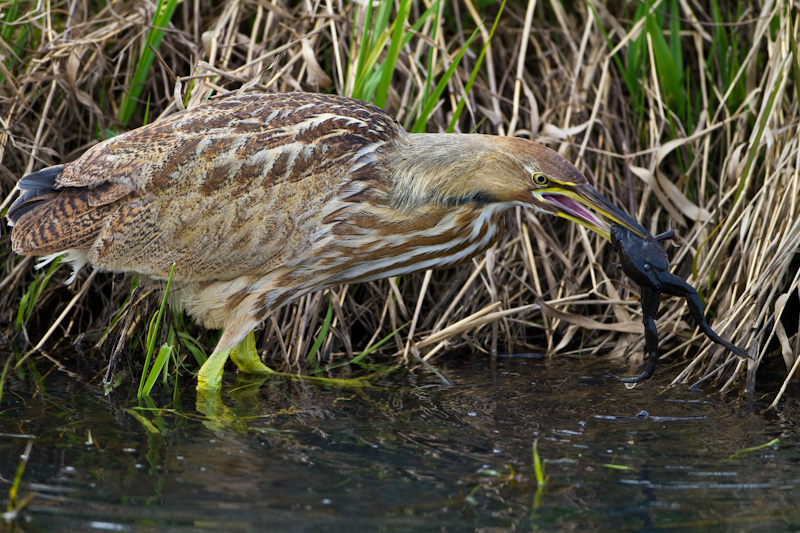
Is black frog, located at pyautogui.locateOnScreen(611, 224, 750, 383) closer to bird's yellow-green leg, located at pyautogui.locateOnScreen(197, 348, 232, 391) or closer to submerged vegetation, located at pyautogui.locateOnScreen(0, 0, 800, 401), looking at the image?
submerged vegetation, located at pyautogui.locateOnScreen(0, 0, 800, 401)

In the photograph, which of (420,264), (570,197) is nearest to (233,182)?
(420,264)

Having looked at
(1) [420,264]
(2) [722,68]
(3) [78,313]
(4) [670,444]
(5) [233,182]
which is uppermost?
(2) [722,68]

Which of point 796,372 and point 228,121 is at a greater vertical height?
point 228,121

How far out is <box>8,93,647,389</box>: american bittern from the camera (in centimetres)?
312

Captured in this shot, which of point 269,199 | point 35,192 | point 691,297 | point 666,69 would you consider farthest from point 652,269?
point 35,192

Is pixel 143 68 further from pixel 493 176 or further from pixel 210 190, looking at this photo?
pixel 493 176

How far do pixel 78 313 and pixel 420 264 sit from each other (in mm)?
1602

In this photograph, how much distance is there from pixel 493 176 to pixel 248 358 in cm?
114

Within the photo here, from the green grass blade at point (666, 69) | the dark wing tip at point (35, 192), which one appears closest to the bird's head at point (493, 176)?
the green grass blade at point (666, 69)

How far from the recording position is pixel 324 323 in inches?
142

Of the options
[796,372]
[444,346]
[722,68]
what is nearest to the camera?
[796,372]

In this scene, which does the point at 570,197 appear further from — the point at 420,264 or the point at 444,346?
the point at 444,346

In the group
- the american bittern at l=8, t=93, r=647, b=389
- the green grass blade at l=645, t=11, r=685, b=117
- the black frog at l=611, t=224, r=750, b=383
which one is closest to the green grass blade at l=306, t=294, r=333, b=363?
the american bittern at l=8, t=93, r=647, b=389

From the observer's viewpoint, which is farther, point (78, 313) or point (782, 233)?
point (78, 313)
